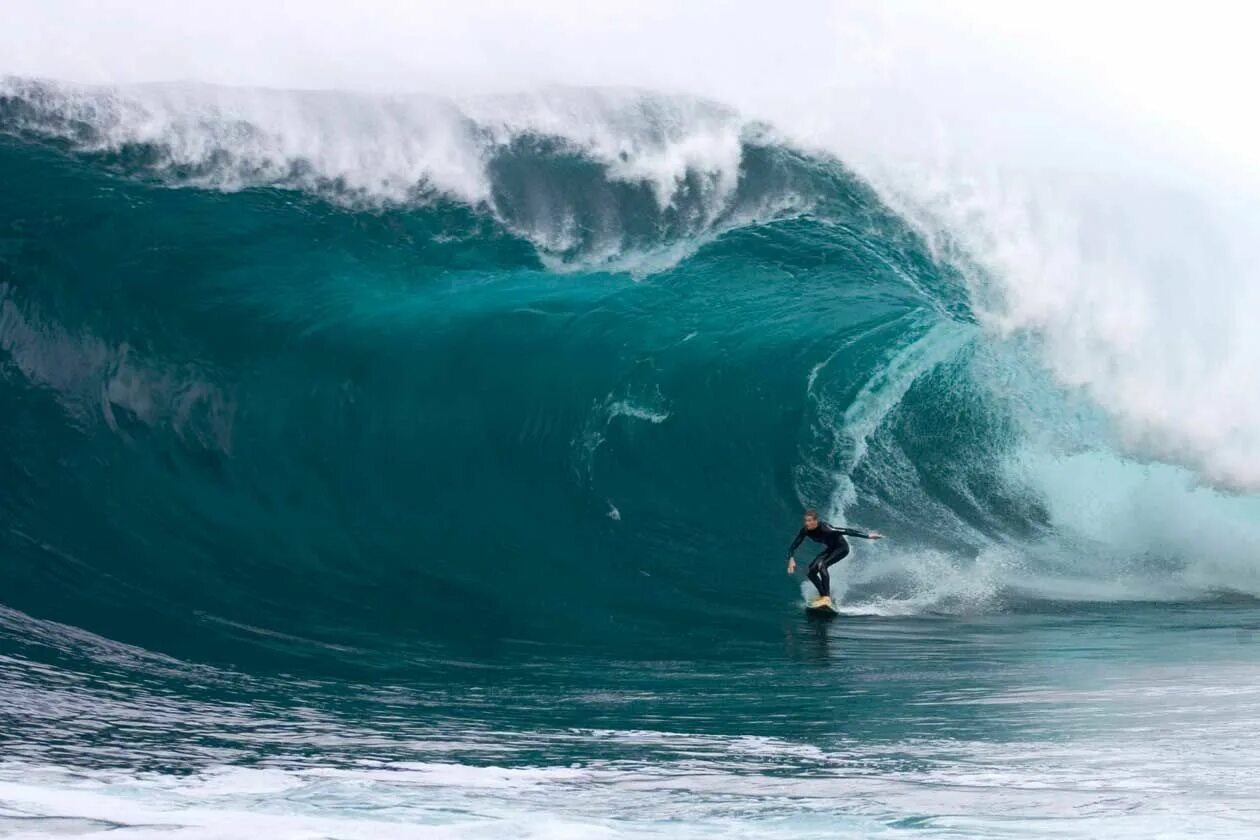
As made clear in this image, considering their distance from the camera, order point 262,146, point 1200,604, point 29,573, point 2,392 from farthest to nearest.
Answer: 1. point 262,146
2. point 1200,604
3. point 2,392
4. point 29,573

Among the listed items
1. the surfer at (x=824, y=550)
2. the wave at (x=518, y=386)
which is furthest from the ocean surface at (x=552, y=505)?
the surfer at (x=824, y=550)

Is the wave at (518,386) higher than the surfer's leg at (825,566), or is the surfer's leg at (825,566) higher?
the wave at (518,386)

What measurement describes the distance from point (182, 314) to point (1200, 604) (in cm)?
848

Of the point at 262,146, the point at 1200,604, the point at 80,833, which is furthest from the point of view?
the point at 262,146

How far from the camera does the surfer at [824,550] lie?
8.80 metres

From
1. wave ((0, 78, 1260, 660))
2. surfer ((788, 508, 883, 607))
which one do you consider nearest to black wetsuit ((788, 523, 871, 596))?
surfer ((788, 508, 883, 607))

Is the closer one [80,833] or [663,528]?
[80,833]

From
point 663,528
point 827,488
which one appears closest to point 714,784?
point 663,528

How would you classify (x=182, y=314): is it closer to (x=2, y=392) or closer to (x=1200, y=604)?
(x=2, y=392)

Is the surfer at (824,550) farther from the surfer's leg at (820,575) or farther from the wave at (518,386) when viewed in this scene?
the wave at (518,386)

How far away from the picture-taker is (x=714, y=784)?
4711mm

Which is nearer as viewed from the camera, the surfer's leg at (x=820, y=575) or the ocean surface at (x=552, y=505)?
the ocean surface at (x=552, y=505)

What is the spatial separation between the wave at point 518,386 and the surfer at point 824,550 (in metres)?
0.38

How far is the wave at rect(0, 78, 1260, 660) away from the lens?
336 inches
